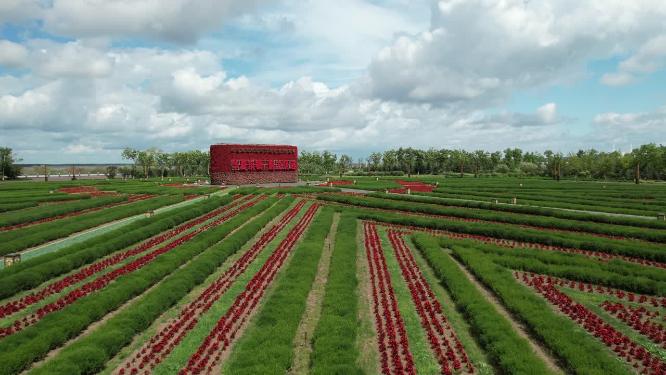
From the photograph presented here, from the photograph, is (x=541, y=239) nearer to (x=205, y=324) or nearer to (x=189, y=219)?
(x=205, y=324)

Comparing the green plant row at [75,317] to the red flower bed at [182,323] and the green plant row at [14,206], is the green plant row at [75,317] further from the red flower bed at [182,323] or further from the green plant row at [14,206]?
the green plant row at [14,206]

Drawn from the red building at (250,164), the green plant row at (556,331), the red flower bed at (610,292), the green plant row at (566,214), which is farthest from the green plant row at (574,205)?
the red building at (250,164)

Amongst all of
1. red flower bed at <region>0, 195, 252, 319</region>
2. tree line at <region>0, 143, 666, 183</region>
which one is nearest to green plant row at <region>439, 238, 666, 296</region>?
red flower bed at <region>0, 195, 252, 319</region>

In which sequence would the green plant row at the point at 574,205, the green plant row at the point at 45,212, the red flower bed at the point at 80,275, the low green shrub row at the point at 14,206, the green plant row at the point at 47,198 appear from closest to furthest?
the red flower bed at the point at 80,275 → the green plant row at the point at 45,212 → the green plant row at the point at 574,205 → the low green shrub row at the point at 14,206 → the green plant row at the point at 47,198

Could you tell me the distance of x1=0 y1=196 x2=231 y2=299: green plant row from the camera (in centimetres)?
1916

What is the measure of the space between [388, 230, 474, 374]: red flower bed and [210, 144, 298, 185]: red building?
2569 inches

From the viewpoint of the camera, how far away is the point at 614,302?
18266 millimetres

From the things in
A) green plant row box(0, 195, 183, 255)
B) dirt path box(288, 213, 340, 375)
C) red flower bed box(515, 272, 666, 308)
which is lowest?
dirt path box(288, 213, 340, 375)

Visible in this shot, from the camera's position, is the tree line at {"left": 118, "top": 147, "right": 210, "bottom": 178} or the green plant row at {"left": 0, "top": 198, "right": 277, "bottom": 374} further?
the tree line at {"left": 118, "top": 147, "right": 210, "bottom": 178}

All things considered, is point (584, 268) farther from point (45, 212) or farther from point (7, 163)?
point (7, 163)

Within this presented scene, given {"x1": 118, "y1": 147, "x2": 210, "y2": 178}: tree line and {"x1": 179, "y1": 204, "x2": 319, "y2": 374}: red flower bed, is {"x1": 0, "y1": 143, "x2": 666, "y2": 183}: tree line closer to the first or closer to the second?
{"x1": 118, "y1": 147, "x2": 210, "y2": 178}: tree line

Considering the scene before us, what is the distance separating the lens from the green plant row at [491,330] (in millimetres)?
11828

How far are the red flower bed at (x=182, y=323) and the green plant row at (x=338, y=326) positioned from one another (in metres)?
4.31

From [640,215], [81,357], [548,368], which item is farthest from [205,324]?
[640,215]
